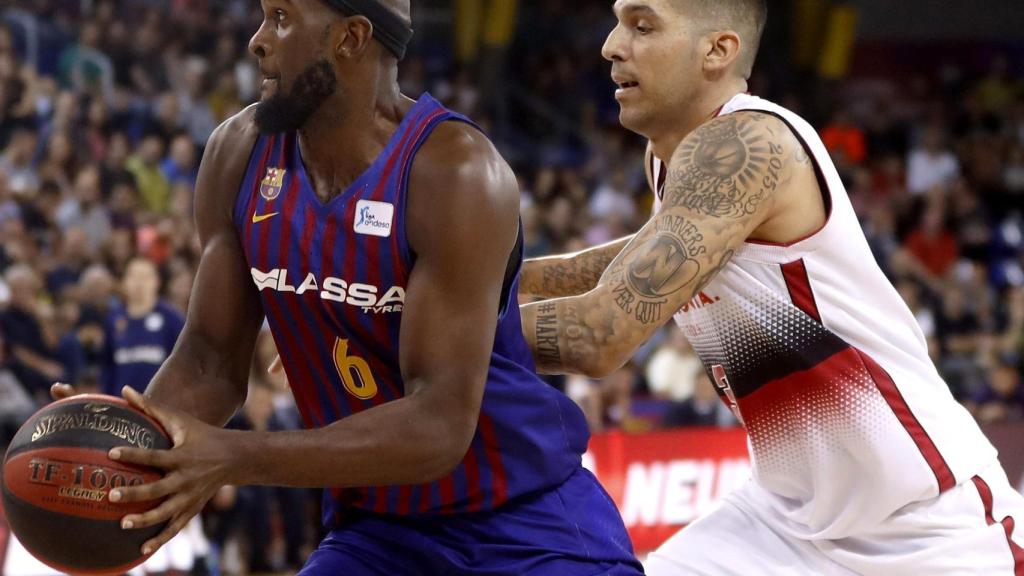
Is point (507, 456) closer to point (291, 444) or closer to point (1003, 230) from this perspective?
point (291, 444)

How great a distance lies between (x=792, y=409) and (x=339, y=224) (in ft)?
4.29

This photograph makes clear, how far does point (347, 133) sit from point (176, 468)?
0.97 meters

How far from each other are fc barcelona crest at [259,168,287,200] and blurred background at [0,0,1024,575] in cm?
519

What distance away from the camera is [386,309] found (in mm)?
3213

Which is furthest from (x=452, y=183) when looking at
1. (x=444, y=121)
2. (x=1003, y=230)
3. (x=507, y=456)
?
(x=1003, y=230)

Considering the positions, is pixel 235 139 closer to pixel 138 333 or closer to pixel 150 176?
pixel 138 333

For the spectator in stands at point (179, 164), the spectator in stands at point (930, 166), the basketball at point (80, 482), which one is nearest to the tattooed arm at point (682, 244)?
the basketball at point (80, 482)

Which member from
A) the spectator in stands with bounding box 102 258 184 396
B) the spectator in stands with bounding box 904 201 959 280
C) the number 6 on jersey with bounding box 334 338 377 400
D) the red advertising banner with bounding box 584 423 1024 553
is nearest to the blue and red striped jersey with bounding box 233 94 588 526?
the number 6 on jersey with bounding box 334 338 377 400

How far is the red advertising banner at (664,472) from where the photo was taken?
930cm

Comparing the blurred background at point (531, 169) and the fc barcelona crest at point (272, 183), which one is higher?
Result: the fc barcelona crest at point (272, 183)

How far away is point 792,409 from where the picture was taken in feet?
12.0

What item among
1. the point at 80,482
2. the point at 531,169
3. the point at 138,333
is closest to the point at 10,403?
the point at 138,333

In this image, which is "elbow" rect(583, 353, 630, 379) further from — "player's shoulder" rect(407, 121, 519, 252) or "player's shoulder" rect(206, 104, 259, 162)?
"player's shoulder" rect(206, 104, 259, 162)

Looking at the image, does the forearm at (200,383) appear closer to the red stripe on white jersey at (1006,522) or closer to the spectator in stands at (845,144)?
the red stripe on white jersey at (1006,522)
